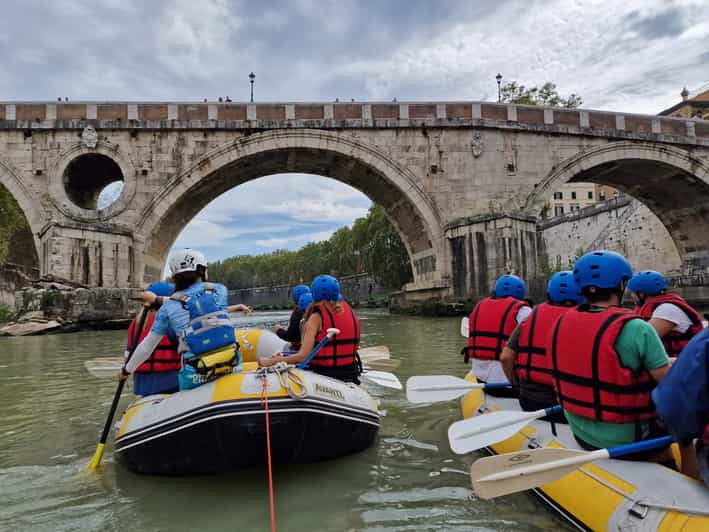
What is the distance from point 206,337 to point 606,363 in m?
2.24

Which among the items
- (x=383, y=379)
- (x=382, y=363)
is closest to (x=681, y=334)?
(x=383, y=379)

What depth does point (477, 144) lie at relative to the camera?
57.6 ft

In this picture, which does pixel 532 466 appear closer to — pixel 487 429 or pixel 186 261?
pixel 487 429

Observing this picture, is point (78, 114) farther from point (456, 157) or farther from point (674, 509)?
point (674, 509)

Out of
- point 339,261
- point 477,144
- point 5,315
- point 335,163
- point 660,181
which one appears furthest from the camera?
point 339,261

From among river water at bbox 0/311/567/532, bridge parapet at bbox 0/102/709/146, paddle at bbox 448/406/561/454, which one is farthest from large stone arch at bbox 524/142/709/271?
paddle at bbox 448/406/561/454

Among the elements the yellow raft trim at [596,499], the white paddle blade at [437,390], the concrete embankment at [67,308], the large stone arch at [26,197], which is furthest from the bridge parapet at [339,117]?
the yellow raft trim at [596,499]

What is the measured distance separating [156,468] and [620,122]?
1987 centimetres

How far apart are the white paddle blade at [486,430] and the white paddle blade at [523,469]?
0.77 feet

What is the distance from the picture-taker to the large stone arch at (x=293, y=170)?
54.6ft

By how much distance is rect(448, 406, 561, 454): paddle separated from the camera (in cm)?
269

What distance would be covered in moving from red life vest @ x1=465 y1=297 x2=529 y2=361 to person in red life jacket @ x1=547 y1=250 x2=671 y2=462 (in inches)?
54.5

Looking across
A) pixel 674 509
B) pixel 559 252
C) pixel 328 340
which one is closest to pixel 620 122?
pixel 559 252

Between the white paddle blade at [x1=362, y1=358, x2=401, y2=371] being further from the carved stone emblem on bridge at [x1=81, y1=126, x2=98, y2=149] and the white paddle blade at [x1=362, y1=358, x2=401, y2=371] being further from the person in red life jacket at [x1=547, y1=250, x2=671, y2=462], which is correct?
the carved stone emblem on bridge at [x1=81, y1=126, x2=98, y2=149]
